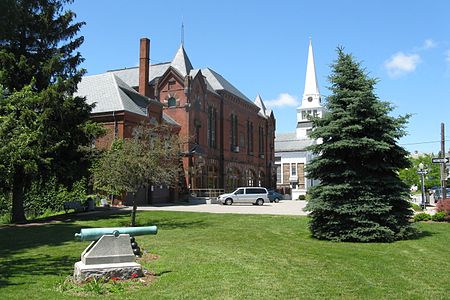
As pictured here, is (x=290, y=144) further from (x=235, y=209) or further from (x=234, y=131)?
(x=235, y=209)

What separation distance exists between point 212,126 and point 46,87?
98.2ft

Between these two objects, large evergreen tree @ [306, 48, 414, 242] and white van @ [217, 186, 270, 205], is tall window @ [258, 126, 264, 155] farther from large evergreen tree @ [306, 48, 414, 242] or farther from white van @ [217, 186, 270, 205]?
large evergreen tree @ [306, 48, 414, 242]

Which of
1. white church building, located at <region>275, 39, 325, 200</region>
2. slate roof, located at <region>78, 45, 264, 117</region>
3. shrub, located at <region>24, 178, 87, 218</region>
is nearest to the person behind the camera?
shrub, located at <region>24, 178, 87, 218</region>

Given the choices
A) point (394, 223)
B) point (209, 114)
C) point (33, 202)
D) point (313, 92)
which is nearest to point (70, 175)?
point (33, 202)

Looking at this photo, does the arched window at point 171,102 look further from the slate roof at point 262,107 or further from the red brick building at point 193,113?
the slate roof at point 262,107

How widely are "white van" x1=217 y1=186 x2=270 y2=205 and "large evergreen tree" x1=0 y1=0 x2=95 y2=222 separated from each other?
18.3 m

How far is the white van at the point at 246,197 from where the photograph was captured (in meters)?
41.3

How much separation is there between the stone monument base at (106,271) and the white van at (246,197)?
32.6 metres

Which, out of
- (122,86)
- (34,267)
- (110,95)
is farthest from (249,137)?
(34,267)

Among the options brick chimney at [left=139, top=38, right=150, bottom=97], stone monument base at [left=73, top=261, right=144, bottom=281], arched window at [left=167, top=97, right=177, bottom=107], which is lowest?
stone monument base at [left=73, top=261, right=144, bottom=281]

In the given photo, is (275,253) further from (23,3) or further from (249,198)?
(249,198)

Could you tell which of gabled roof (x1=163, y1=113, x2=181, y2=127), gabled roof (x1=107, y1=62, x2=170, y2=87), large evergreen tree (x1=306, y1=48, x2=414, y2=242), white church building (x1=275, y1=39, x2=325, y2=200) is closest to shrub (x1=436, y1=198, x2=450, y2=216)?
large evergreen tree (x1=306, y1=48, x2=414, y2=242)

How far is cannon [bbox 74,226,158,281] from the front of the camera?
8516 mm

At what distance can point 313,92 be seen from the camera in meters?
101
